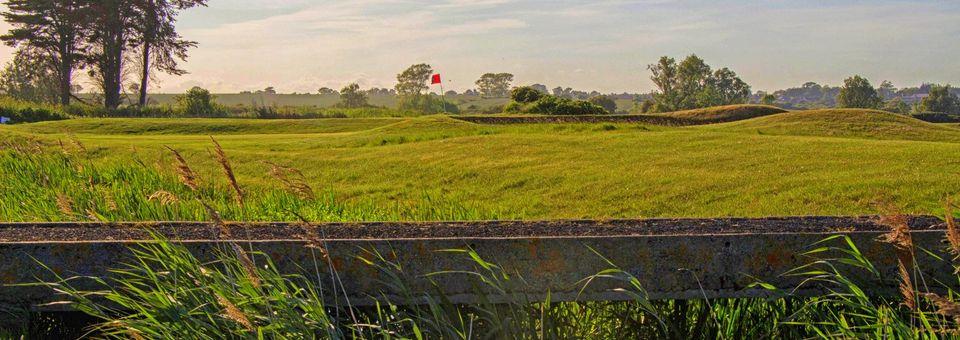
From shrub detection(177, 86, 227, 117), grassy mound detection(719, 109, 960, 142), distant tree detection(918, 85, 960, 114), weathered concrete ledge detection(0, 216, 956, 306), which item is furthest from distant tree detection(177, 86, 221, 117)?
distant tree detection(918, 85, 960, 114)

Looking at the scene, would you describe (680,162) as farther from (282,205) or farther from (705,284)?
(705,284)

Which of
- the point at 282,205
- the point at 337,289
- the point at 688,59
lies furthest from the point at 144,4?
the point at 337,289

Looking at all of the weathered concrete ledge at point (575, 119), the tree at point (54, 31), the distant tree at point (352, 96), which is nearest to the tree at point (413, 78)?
the distant tree at point (352, 96)

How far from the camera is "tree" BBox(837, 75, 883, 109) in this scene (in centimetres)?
7631

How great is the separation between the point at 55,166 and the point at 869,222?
8.74 metres

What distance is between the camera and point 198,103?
154ft

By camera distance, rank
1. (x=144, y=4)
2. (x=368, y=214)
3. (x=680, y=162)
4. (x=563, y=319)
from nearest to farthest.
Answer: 1. (x=563, y=319)
2. (x=368, y=214)
3. (x=680, y=162)
4. (x=144, y=4)

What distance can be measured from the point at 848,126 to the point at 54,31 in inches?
1880

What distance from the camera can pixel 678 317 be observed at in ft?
12.2

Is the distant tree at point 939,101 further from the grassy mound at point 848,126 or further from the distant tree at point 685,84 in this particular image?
the grassy mound at point 848,126

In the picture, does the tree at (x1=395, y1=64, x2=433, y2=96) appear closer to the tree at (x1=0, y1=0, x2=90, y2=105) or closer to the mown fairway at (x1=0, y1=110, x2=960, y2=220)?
the tree at (x1=0, y1=0, x2=90, y2=105)

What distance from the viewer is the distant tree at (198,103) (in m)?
46.4

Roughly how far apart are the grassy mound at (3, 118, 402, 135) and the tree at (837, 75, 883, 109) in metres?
57.0

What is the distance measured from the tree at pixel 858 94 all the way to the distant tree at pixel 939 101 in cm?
1435
